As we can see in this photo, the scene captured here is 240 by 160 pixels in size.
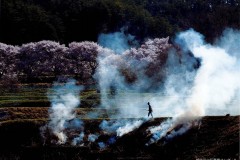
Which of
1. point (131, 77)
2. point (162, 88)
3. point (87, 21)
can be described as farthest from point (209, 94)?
point (87, 21)

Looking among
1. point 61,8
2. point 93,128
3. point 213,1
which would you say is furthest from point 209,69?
point 213,1

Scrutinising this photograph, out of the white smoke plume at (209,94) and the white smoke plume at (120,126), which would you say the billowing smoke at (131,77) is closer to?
the white smoke plume at (120,126)

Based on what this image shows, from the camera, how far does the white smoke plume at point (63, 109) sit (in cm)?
4525

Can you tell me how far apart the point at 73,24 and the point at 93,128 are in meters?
75.9

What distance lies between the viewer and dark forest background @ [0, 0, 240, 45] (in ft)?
355

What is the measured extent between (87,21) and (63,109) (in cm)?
6745

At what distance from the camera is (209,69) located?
48062 millimetres

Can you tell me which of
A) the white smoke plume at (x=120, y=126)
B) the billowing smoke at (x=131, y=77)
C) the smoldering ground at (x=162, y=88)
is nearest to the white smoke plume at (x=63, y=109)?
the smoldering ground at (x=162, y=88)

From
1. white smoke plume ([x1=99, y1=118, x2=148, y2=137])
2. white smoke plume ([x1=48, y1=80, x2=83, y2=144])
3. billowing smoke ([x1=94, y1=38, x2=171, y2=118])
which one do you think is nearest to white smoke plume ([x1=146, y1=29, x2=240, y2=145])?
white smoke plume ([x1=99, y1=118, x2=148, y2=137])

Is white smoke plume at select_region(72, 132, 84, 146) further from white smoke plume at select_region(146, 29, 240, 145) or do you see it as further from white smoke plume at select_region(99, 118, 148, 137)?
white smoke plume at select_region(146, 29, 240, 145)

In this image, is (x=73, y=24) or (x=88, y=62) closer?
(x=88, y=62)

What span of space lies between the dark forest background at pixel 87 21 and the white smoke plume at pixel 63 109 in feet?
127

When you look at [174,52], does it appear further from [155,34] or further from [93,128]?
[93,128]

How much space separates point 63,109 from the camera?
53.0 meters
